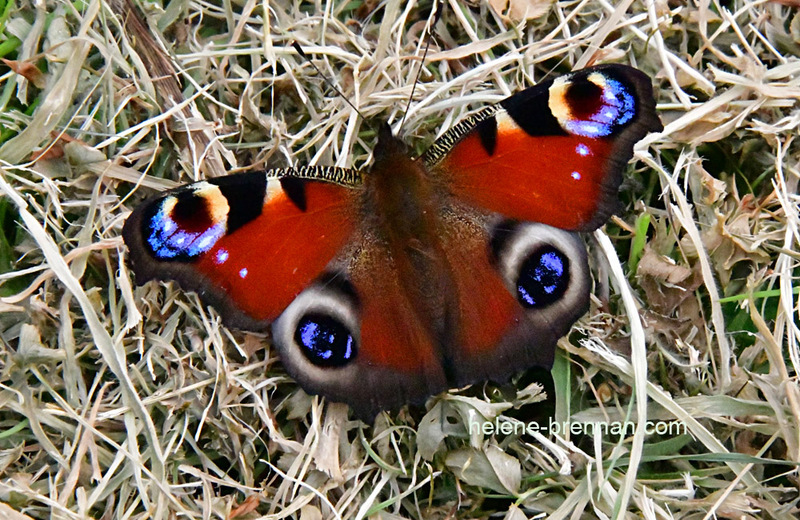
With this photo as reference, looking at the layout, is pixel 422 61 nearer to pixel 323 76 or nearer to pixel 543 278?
pixel 323 76

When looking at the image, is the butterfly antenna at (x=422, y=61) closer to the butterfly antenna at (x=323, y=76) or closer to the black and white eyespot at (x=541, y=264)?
the butterfly antenna at (x=323, y=76)

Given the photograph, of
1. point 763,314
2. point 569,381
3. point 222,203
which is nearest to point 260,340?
point 222,203

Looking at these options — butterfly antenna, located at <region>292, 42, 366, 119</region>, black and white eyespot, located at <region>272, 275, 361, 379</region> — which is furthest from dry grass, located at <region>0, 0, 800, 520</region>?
black and white eyespot, located at <region>272, 275, 361, 379</region>

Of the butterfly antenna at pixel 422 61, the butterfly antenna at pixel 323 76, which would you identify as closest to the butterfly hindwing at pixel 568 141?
the butterfly antenna at pixel 422 61

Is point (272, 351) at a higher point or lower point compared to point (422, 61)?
lower

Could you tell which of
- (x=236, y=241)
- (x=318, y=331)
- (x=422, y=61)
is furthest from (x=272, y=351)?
(x=422, y=61)

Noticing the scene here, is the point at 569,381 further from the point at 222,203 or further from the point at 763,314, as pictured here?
the point at 222,203
